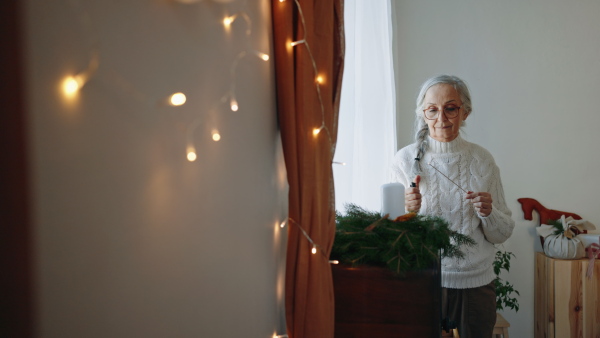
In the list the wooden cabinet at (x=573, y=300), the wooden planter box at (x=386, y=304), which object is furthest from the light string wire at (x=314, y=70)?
the wooden cabinet at (x=573, y=300)

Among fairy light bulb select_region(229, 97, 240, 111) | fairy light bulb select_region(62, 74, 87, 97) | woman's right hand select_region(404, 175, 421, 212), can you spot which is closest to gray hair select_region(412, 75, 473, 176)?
woman's right hand select_region(404, 175, 421, 212)

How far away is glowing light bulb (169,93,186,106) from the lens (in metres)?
0.69

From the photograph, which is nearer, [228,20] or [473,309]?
[228,20]

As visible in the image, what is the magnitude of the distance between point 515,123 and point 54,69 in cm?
314

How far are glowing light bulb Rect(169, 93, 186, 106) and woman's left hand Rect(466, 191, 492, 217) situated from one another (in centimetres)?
130

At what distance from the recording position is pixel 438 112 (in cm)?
194

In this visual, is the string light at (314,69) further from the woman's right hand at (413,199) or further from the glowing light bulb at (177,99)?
the woman's right hand at (413,199)

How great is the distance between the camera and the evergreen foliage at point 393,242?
1257 mm

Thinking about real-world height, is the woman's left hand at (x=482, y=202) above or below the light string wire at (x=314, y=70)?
below

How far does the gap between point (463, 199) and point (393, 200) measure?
1.72 ft

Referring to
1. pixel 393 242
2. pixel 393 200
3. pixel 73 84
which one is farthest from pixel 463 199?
pixel 73 84

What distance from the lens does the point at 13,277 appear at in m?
0.41

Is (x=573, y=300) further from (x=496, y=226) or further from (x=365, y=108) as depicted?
(x=365, y=108)

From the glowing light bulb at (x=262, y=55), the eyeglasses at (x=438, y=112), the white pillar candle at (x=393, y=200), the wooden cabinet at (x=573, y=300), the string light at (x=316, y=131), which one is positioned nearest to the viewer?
the glowing light bulb at (x=262, y=55)
